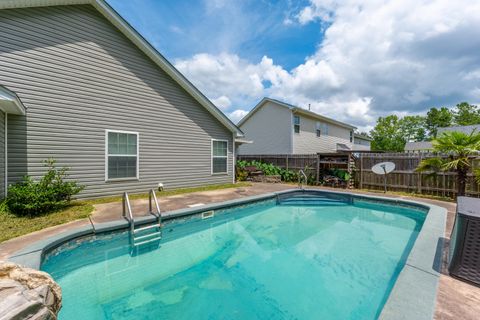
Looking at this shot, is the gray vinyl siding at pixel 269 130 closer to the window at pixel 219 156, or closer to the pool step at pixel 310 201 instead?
the window at pixel 219 156

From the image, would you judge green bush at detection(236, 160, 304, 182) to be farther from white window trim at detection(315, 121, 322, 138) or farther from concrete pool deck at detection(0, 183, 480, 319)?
concrete pool deck at detection(0, 183, 480, 319)

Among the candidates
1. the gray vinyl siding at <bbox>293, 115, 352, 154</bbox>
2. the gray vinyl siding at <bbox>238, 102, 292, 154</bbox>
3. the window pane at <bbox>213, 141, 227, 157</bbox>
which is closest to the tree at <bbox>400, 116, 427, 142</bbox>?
the gray vinyl siding at <bbox>293, 115, 352, 154</bbox>

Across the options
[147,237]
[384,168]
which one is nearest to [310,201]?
[384,168]

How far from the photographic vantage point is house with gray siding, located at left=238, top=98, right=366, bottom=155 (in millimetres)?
16109

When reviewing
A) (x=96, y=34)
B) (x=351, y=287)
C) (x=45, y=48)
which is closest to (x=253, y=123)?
(x=96, y=34)

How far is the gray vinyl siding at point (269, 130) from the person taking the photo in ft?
53.2

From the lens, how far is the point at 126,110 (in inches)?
311

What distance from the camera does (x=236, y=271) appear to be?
392 centimetres

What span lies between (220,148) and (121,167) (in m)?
4.80

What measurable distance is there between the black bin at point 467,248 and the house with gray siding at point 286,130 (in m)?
13.5

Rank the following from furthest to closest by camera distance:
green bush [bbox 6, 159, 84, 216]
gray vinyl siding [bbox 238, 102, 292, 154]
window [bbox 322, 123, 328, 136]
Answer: window [bbox 322, 123, 328, 136] < gray vinyl siding [bbox 238, 102, 292, 154] < green bush [bbox 6, 159, 84, 216]

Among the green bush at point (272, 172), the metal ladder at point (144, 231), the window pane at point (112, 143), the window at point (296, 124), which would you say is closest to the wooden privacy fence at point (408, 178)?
the green bush at point (272, 172)

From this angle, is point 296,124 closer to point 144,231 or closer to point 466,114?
point 144,231

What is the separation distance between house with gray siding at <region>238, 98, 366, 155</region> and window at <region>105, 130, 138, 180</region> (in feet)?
36.4
